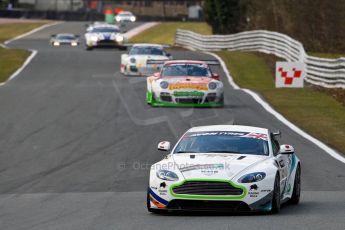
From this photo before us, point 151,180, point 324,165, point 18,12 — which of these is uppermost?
point 151,180

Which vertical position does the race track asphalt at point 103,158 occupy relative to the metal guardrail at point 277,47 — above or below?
above

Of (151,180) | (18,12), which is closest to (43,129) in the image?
(151,180)

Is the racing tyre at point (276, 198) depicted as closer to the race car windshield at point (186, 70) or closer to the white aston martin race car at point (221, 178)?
the white aston martin race car at point (221, 178)

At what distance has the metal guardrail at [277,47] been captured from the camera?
32.2 metres

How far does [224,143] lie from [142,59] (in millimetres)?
23863

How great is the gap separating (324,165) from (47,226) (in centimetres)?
736

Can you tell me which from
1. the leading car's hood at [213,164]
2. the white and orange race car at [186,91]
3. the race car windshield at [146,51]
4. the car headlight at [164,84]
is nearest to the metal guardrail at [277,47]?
the race car windshield at [146,51]

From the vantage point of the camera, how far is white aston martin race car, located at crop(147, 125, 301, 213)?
38.0ft

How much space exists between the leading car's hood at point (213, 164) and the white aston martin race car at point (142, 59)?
23.8m

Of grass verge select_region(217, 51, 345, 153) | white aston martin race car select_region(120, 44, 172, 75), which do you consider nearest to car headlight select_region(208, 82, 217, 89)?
grass verge select_region(217, 51, 345, 153)

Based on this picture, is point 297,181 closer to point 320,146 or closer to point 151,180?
point 151,180

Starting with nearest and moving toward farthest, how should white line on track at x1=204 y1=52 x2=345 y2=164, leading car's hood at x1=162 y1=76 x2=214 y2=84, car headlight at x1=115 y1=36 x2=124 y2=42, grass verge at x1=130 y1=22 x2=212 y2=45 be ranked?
white line on track at x1=204 y1=52 x2=345 y2=164, leading car's hood at x1=162 y1=76 x2=214 y2=84, car headlight at x1=115 y1=36 x2=124 y2=42, grass verge at x1=130 y1=22 x2=212 y2=45

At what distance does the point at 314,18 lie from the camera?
4947 centimetres

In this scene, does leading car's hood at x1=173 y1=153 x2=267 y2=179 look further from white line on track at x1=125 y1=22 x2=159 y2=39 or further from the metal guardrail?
white line on track at x1=125 y1=22 x2=159 y2=39
